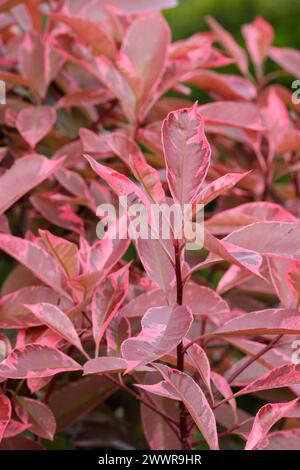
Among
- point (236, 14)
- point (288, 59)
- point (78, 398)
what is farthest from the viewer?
point (236, 14)

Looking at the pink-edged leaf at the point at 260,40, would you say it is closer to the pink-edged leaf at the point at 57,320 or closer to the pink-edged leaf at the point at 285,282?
the pink-edged leaf at the point at 285,282

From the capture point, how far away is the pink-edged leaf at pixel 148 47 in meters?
1.15

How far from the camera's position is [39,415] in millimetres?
922

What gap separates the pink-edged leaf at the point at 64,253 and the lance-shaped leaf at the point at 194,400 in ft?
0.62

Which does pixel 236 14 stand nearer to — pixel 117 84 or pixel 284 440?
pixel 117 84

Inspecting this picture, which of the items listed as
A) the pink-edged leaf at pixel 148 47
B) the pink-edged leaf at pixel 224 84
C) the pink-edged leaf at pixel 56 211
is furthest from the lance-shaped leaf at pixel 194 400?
the pink-edged leaf at pixel 224 84

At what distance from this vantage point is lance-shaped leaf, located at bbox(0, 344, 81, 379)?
80 centimetres

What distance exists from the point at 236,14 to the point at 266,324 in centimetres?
420

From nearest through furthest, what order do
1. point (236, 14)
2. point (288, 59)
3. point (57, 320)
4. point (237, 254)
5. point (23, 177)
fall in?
point (237, 254), point (57, 320), point (23, 177), point (288, 59), point (236, 14)

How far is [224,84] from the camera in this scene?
1.32 metres

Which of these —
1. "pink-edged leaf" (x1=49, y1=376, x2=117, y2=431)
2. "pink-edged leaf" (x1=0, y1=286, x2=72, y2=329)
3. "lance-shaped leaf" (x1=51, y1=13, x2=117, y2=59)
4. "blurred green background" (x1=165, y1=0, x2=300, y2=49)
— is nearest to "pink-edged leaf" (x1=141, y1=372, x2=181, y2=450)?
"pink-edged leaf" (x1=49, y1=376, x2=117, y2=431)

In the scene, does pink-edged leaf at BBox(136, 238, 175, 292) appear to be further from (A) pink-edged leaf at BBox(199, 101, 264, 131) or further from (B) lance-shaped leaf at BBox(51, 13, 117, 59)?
(B) lance-shaped leaf at BBox(51, 13, 117, 59)

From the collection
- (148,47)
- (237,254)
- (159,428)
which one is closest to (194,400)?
(237,254)

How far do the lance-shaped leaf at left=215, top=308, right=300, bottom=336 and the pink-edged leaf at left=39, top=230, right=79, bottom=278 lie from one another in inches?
7.8
